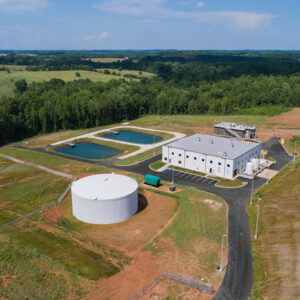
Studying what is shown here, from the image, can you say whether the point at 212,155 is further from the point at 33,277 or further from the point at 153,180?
the point at 33,277

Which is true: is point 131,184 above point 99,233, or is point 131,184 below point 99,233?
above

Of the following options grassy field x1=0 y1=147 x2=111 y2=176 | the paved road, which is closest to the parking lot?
the paved road

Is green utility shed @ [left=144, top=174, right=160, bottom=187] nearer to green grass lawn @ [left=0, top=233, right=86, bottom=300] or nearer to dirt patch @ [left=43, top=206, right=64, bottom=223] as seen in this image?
dirt patch @ [left=43, top=206, right=64, bottom=223]

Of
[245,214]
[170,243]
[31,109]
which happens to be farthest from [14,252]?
[31,109]

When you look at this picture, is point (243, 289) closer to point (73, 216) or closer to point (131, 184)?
point (131, 184)

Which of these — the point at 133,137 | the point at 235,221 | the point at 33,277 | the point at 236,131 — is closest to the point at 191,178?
the point at 235,221
